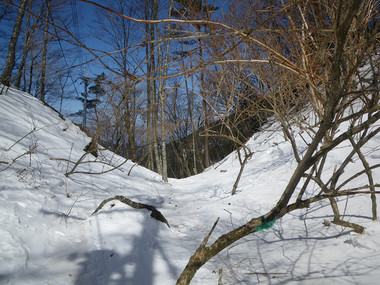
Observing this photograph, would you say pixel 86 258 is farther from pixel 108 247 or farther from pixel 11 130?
pixel 11 130

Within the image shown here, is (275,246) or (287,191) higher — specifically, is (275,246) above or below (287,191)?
below

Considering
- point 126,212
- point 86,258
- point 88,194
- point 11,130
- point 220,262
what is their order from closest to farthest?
point 86,258, point 220,262, point 126,212, point 88,194, point 11,130

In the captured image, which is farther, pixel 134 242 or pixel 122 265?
pixel 134 242

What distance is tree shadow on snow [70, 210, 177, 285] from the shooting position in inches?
65.2

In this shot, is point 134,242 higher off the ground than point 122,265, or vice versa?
point 134,242

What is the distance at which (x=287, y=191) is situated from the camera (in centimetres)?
118

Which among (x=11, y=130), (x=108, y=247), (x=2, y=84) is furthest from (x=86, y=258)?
(x=2, y=84)

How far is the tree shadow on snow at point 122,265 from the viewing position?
65.2 inches

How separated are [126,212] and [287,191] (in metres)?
1.93

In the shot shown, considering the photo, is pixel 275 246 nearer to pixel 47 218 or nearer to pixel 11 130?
pixel 47 218

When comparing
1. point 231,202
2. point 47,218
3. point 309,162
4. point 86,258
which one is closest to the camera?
point 309,162

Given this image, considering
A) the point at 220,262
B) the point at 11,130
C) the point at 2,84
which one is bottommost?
the point at 220,262

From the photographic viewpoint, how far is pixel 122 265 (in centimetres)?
183

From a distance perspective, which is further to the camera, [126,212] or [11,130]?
[11,130]
